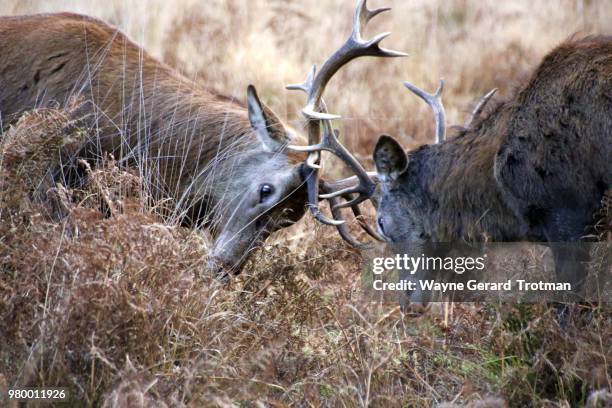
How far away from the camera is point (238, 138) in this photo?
6.63 metres

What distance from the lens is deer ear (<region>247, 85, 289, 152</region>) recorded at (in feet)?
20.9

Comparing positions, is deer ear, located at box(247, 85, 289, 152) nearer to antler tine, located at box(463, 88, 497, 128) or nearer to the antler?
the antler

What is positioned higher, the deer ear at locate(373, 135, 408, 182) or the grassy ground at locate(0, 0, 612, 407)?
the deer ear at locate(373, 135, 408, 182)

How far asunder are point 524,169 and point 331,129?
53.8 inches

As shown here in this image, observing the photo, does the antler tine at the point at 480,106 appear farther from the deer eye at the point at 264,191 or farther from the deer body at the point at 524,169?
the deer eye at the point at 264,191

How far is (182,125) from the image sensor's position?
6.70 meters

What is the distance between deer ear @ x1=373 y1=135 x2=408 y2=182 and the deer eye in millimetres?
696

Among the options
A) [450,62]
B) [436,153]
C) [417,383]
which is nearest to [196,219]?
[436,153]

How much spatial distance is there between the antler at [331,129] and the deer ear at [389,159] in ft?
0.52

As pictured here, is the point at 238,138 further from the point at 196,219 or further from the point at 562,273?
the point at 562,273

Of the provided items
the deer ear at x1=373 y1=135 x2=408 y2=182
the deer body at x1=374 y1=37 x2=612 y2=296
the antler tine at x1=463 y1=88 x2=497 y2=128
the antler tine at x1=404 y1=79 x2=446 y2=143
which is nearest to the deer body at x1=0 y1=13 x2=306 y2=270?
the deer ear at x1=373 y1=135 x2=408 y2=182

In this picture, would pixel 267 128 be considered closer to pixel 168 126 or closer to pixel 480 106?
pixel 168 126

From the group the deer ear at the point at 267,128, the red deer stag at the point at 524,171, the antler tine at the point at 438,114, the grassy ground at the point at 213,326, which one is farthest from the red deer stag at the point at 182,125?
the antler tine at the point at 438,114

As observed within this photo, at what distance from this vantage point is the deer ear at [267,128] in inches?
251
